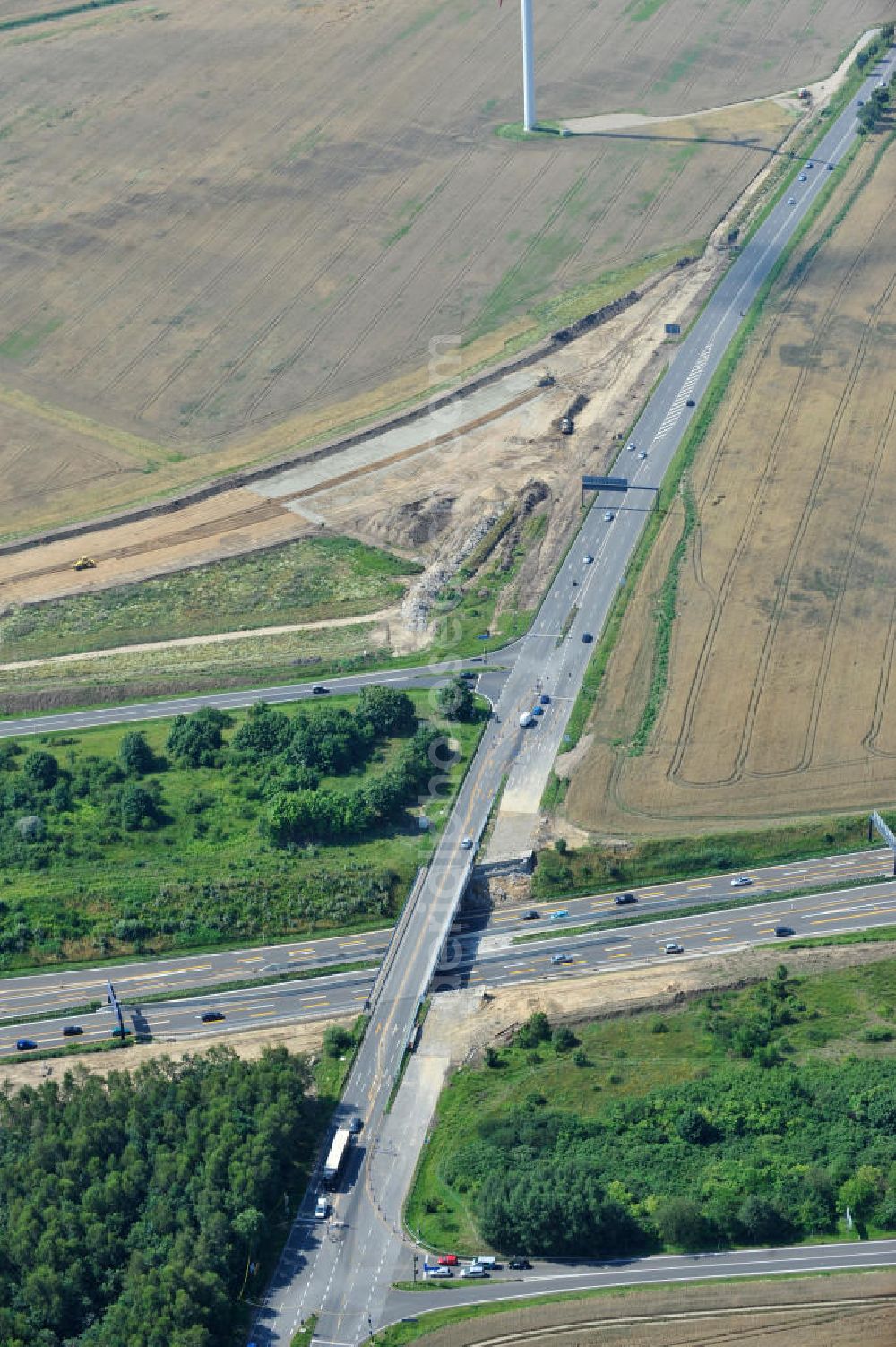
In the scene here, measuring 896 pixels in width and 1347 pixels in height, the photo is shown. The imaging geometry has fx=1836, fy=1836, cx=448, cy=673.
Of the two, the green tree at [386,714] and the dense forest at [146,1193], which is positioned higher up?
the green tree at [386,714]

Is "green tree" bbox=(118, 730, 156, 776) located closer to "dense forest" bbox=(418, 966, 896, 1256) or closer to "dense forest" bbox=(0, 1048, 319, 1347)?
"dense forest" bbox=(0, 1048, 319, 1347)

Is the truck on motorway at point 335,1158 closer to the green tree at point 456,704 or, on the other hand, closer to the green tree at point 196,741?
the green tree at point 196,741

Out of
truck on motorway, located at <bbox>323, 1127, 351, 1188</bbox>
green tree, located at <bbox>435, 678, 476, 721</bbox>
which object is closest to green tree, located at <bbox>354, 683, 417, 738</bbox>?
green tree, located at <bbox>435, 678, 476, 721</bbox>

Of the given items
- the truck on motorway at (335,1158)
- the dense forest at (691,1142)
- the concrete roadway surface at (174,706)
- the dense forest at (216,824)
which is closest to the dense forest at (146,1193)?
the truck on motorway at (335,1158)

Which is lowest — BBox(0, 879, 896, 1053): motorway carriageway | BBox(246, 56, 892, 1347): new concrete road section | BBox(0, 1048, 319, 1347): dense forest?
BBox(0, 879, 896, 1053): motorway carriageway

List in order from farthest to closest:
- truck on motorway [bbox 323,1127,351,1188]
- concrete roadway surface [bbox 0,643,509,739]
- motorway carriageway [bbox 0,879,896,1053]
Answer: concrete roadway surface [bbox 0,643,509,739] → motorway carriageway [bbox 0,879,896,1053] → truck on motorway [bbox 323,1127,351,1188]

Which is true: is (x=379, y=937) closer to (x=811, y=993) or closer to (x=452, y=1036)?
(x=452, y=1036)
